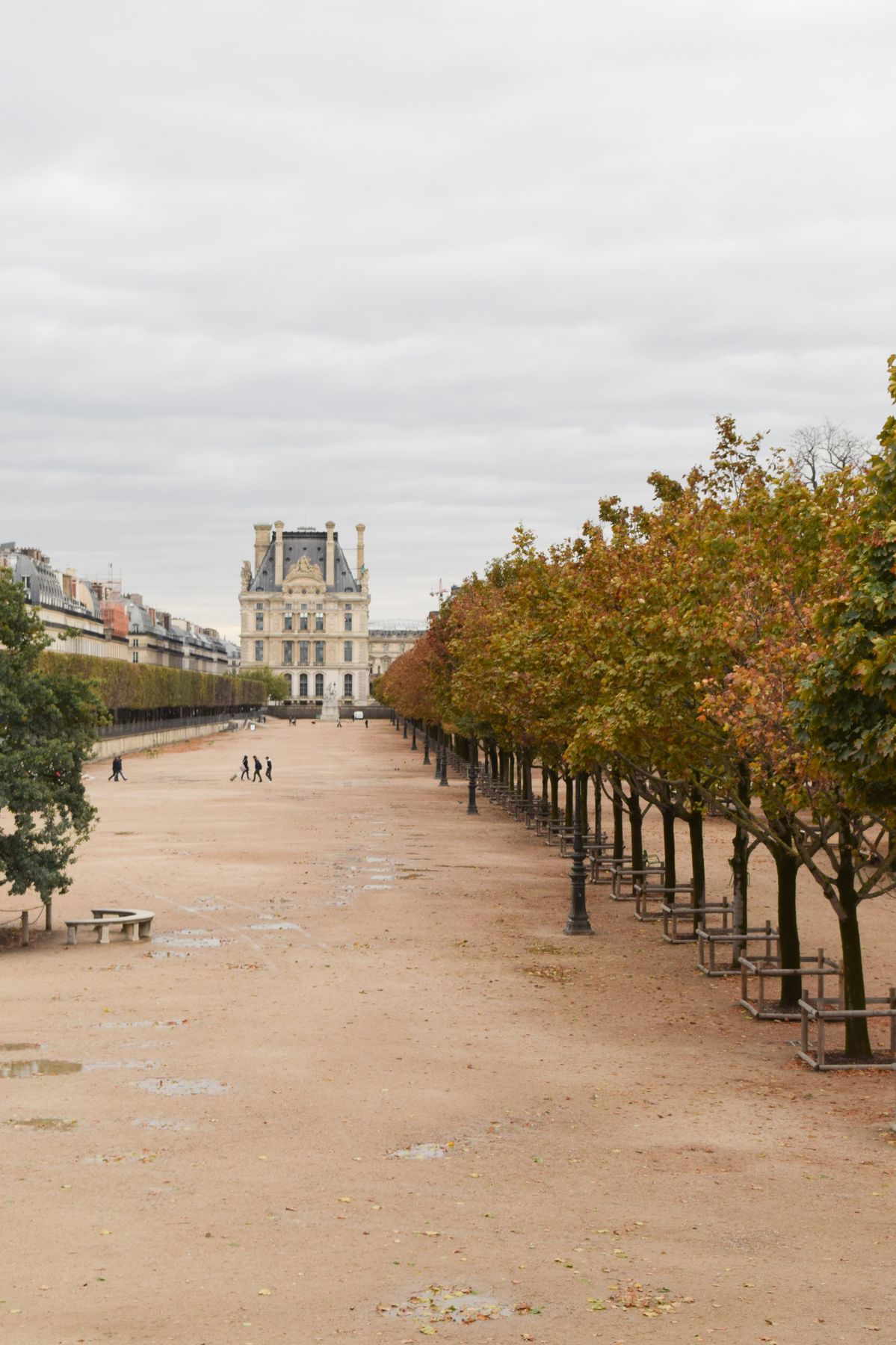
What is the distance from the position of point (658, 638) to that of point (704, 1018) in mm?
5865

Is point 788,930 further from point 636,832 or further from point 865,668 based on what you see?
point 636,832

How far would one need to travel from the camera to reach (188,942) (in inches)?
1052

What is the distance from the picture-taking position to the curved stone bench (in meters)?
26.9

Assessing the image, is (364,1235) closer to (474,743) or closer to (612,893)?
(612,893)

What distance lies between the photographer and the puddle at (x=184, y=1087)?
635 inches

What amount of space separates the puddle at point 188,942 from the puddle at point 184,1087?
946 cm

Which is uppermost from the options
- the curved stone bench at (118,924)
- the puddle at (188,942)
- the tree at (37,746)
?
the tree at (37,746)

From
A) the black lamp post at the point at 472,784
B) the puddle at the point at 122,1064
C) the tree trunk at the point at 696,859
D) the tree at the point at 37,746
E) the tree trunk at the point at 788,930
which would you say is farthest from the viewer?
the black lamp post at the point at 472,784

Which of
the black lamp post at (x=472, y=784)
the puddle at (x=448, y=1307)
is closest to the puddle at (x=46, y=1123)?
the puddle at (x=448, y=1307)

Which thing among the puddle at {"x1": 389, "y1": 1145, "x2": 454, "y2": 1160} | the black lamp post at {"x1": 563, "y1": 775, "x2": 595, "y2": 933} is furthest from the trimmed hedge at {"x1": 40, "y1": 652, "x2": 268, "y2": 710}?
the puddle at {"x1": 389, "y1": 1145, "x2": 454, "y2": 1160}

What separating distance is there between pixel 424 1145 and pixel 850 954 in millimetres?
6762

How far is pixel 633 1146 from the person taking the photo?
572 inches

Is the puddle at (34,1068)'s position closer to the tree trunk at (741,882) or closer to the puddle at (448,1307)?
the puddle at (448,1307)

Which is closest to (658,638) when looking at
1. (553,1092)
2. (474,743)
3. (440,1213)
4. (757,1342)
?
(553,1092)
